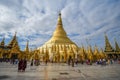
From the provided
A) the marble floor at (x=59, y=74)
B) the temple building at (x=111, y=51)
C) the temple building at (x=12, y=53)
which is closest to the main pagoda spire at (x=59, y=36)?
the temple building at (x=12, y=53)

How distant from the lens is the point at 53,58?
4950cm

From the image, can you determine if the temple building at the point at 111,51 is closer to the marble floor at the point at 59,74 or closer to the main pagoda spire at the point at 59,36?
the main pagoda spire at the point at 59,36

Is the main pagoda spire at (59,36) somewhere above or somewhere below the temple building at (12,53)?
above

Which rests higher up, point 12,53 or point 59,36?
point 59,36

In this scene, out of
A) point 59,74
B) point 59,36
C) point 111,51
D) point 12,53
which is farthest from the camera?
point 59,36

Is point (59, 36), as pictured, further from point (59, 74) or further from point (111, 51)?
point (59, 74)

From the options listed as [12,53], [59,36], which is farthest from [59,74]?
[59,36]

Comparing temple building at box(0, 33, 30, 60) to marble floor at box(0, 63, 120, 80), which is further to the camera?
temple building at box(0, 33, 30, 60)

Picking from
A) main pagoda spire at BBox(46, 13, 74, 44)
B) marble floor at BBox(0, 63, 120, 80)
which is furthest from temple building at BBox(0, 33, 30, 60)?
marble floor at BBox(0, 63, 120, 80)

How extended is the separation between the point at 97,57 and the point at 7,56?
3559 cm

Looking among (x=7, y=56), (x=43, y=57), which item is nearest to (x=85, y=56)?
(x=43, y=57)

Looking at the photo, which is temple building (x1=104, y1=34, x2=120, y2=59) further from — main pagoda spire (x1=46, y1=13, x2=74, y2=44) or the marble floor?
the marble floor

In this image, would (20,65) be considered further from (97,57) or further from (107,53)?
(107,53)

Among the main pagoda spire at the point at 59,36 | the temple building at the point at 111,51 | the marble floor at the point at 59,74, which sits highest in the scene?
the main pagoda spire at the point at 59,36
